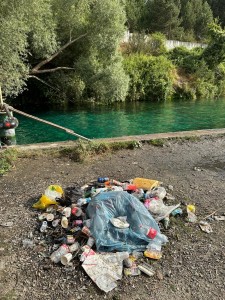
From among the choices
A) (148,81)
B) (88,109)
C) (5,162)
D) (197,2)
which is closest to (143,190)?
(5,162)

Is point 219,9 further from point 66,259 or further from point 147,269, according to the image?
point 66,259

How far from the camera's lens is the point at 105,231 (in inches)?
130

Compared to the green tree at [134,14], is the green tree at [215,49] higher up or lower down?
lower down

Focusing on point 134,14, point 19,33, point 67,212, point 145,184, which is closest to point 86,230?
point 67,212

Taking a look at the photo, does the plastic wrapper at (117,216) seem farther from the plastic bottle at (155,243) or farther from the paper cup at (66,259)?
the paper cup at (66,259)

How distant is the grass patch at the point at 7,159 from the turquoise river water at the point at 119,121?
379cm

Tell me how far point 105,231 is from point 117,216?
29 cm

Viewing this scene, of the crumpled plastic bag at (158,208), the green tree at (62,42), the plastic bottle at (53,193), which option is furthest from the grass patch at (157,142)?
the green tree at (62,42)

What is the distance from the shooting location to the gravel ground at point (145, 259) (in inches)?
106

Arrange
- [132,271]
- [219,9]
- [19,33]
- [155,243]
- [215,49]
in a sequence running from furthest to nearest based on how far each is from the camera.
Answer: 1. [219,9]
2. [215,49]
3. [19,33]
4. [155,243]
5. [132,271]

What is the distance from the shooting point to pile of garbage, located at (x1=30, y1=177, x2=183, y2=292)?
296 cm

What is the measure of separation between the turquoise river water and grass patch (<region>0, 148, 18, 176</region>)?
3795 millimetres

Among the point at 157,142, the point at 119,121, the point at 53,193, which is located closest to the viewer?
the point at 53,193

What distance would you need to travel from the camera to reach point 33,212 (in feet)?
12.9
